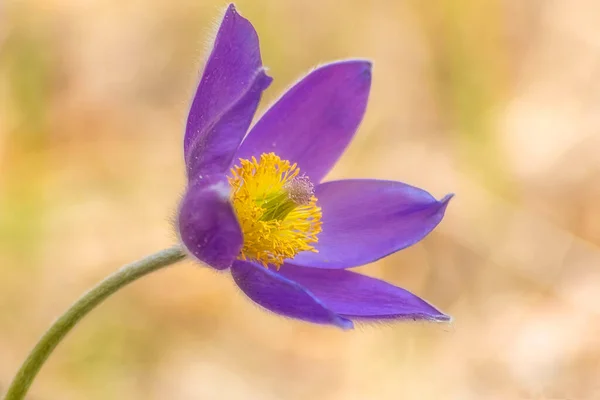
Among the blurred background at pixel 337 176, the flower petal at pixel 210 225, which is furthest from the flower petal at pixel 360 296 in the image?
the blurred background at pixel 337 176

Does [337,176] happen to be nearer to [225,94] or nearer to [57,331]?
[225,94]

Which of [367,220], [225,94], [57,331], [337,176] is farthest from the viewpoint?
[337,176]

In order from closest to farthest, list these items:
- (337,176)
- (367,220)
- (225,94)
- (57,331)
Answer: (57,331), (225,94), (367,220), (337,176)

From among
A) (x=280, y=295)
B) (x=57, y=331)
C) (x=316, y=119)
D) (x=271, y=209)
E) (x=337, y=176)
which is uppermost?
(x=337, y=176)

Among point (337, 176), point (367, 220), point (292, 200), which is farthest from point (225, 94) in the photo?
point (337, 176)

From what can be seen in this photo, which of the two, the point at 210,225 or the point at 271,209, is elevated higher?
the point at 271,209

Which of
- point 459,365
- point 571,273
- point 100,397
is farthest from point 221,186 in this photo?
point 571,273
